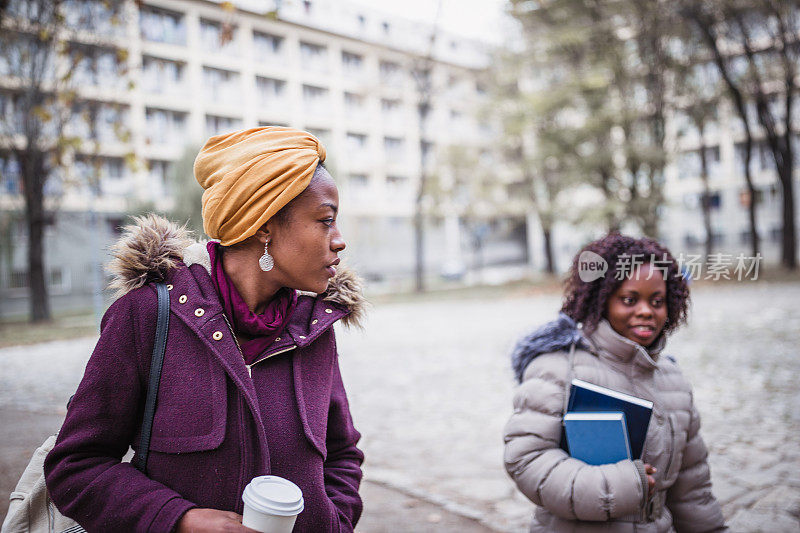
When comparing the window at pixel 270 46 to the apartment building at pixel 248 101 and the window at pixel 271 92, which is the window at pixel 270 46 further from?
the window at pixel 271 92

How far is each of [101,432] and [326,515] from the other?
0.62 metres

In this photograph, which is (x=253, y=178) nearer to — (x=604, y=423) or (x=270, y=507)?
(x=270, y=507)

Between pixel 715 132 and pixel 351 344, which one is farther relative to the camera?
pixel 715 132

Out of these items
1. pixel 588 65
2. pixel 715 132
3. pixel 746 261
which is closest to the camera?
pixel 746 261

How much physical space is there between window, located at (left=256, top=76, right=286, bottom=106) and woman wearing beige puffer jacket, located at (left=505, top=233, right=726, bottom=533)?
20864mm

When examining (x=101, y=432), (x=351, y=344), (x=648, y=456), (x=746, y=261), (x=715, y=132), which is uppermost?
(x=715, y=132)

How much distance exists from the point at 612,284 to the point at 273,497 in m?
1.62

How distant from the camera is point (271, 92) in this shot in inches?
882

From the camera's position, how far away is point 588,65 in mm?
22984

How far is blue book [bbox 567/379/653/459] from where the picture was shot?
2100mm

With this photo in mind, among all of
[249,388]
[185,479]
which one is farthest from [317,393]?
[185,479]

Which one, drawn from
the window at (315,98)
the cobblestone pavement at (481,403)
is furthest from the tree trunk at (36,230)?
the window at (315,98)

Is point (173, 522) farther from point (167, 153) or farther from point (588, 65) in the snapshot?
point (167, 153)

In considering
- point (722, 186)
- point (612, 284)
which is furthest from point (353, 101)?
point (612, 284)
